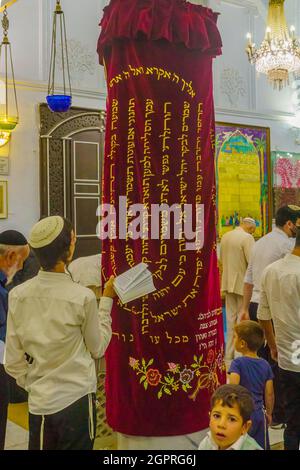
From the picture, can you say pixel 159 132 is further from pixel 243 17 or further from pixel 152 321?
pixel 243 17

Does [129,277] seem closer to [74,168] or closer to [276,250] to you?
[276,250]

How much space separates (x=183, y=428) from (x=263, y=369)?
1.72ft

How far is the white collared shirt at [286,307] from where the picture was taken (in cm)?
316

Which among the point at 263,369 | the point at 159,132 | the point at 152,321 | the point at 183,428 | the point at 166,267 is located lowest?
the point at 183,428

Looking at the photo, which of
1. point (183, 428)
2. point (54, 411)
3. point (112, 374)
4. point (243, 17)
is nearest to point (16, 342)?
point (54, 411)

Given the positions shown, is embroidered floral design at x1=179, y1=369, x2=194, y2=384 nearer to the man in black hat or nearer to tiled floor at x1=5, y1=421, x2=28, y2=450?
the man in black hat

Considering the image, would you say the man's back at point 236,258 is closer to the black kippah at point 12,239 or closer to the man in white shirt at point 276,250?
the man in white shirt at point 276,250

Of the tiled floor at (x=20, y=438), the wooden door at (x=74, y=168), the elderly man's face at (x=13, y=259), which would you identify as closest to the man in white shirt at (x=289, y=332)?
the tiled floor at (x=20, y=438)

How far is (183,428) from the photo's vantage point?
2756 mm

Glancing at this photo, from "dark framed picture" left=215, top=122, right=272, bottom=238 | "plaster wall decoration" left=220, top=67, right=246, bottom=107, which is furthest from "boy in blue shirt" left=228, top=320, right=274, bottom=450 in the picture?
"plaster wall decoration" left=220, top=67, right=246, bottom=107

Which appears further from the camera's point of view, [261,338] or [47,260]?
[261,338]

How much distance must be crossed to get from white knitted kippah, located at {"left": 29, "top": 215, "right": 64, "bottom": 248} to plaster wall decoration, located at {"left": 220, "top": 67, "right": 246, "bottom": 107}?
6596 millimetres

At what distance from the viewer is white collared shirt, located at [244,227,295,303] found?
4125mm
